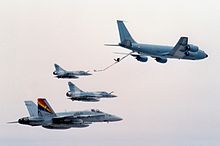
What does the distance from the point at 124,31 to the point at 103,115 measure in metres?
21.9

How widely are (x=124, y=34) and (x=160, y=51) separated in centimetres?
691

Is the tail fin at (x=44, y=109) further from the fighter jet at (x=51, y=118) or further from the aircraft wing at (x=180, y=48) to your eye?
the aircraft wing at (x=180, y=48)

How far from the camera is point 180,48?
16325 centimetres

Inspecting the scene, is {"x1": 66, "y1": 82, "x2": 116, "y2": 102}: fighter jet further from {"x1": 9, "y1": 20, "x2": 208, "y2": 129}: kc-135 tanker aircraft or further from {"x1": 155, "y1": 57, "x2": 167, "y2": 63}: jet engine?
{"x1": 155, "y1": 57, "x2": 167, "y2": 63}: jet engine

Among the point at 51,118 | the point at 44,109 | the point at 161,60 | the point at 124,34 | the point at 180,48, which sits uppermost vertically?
the point at 124,34

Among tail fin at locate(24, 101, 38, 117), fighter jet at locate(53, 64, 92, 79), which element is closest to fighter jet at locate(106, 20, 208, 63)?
tail fin at locate(24, 101, 38, 117)

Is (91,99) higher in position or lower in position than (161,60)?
lower

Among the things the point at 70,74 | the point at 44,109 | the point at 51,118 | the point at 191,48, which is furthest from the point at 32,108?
the point at 191,48

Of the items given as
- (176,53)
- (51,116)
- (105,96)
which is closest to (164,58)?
(176,53)

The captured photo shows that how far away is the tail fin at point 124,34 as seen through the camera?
165 m

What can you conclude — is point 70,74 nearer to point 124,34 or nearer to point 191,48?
point 124,34

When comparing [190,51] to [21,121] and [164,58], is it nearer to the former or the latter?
[164,58]

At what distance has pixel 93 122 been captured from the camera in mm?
181125

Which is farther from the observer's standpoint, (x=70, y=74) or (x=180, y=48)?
(x=70, y=74)
